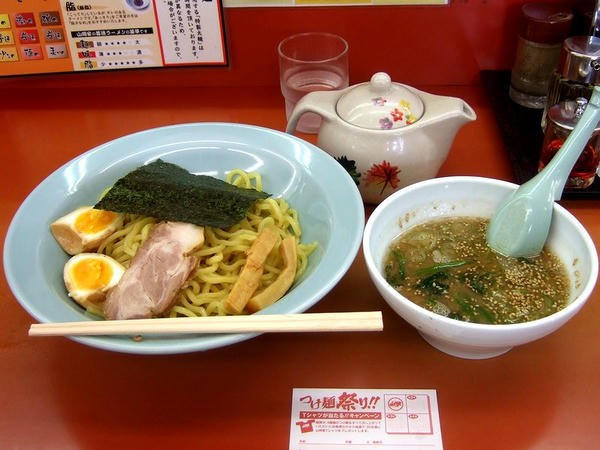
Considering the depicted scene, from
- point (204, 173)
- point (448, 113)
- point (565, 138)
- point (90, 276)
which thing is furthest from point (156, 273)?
point (565, 138)

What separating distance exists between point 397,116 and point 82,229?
2.27ft

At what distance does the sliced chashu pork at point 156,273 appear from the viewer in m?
1.03

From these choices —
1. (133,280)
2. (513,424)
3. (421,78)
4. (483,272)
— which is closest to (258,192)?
(133,280)

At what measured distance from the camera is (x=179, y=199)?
1.20m

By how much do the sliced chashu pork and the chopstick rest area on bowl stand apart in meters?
0.34

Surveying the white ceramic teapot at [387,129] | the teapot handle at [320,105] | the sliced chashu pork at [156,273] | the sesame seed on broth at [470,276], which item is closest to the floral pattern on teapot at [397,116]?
the white ceramic teapot at [387,129]

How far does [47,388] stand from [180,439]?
0.28 m

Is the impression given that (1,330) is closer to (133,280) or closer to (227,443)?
(133,280)

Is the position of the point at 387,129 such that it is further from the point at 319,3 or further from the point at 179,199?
the point at 319,3

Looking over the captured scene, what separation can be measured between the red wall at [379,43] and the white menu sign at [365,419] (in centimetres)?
106

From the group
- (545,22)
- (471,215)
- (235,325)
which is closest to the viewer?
(235,325)

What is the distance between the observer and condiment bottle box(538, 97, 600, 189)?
4.24ft

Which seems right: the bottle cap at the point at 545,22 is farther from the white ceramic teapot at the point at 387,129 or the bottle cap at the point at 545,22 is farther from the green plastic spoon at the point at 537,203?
the green plastic spoon at the point at 537,203

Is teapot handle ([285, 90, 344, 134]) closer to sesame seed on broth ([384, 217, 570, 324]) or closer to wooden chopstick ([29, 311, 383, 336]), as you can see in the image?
sesame seed on broth ([384, 217, 570, 324])
